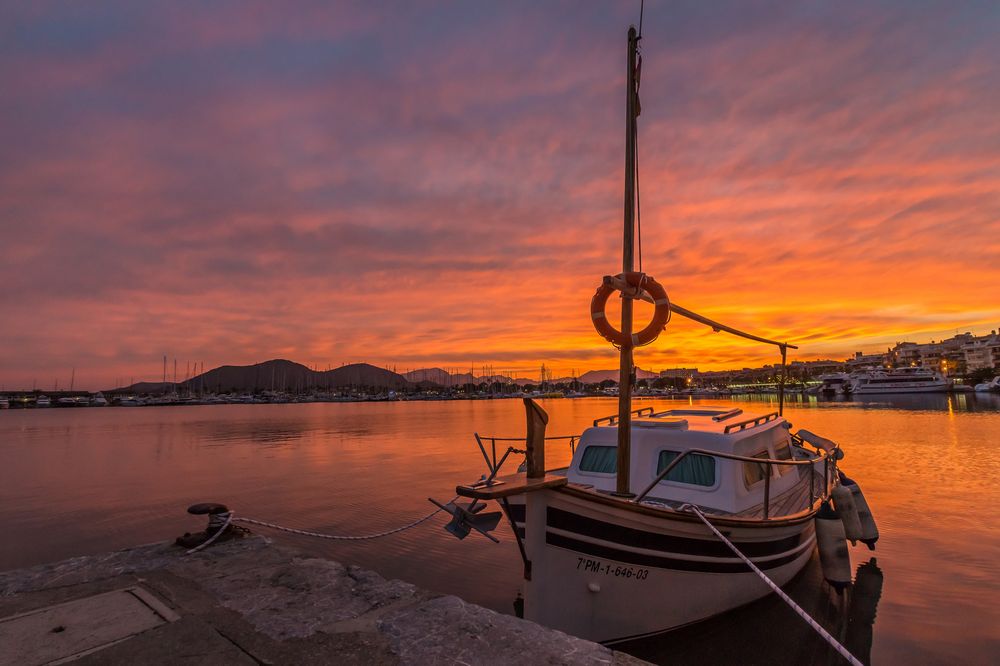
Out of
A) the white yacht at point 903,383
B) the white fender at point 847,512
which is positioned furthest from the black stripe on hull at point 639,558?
the white yacht at point 903,383

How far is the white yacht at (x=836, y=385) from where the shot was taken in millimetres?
137600

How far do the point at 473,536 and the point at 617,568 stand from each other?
932cm

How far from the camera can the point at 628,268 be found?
8.59 metres

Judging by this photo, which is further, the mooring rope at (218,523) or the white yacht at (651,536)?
the mooring rope at (218,523)

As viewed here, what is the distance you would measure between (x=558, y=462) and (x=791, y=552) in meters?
21.9

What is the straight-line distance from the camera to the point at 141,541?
1534 cm

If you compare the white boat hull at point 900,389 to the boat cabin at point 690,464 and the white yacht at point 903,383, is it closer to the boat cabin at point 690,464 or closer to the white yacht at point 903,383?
the white yacht at point 903,383

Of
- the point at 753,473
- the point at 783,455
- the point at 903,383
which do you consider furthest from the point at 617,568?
the point at 903,383

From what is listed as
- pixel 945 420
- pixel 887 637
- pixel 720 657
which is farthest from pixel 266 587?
pixel 945 420

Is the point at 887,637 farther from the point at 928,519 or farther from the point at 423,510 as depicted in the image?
the point at 423,510

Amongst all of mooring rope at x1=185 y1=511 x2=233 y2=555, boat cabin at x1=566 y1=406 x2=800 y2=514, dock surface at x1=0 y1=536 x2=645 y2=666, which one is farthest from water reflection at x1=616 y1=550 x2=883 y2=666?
mooring rope at x1=185 y1=511 x2=233 y2=555

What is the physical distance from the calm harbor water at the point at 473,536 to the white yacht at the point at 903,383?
98221 millimetres

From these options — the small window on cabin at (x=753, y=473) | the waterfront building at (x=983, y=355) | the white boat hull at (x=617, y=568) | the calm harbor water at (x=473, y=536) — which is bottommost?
the calm harbor water at (x=473, y=536)

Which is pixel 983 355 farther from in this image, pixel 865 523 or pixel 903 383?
pixel 865 523
